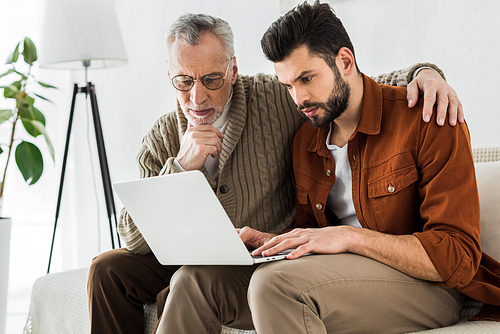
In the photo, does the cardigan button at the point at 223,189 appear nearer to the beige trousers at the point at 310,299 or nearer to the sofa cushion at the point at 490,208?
the beige trousers at the point at 310,299

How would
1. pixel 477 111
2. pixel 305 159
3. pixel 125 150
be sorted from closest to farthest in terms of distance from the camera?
1. pixel 305 159
2. pixel 477 111
3. pixel 125 150

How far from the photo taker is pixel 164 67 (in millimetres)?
2723

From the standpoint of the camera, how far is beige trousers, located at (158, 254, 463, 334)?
2.99 feet

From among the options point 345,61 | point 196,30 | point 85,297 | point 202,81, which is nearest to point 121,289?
point 85,297

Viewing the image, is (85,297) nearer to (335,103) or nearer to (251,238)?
(251,238)

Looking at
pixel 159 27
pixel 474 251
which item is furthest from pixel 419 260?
pixel 159 27

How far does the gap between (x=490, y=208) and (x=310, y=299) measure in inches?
24.9

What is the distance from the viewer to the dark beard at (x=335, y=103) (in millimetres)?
1262

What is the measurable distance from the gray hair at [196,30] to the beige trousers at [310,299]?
0.70 meters

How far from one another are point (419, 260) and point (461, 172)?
212 mm

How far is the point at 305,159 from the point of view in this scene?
1413mm

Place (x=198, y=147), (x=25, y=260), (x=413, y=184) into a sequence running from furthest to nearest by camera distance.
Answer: (x=25, y=260), (x=198, y=147), (x=413, y=184)

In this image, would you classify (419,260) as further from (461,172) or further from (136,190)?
(136,190)

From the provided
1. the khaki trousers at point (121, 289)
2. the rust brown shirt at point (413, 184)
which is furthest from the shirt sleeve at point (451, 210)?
the khaki trousers at point (121, 289)
